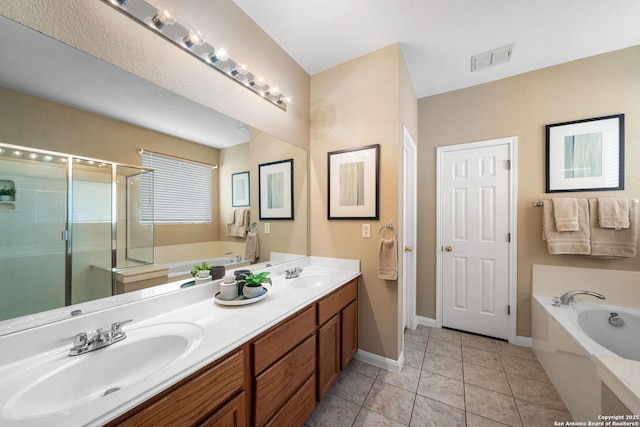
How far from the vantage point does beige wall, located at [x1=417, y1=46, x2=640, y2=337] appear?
1.94 meters

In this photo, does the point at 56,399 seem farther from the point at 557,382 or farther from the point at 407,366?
the point at 557,382

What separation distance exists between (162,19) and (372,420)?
2516 mm

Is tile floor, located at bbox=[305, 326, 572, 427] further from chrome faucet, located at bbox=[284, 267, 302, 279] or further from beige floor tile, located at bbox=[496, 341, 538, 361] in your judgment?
chrome faucet, located at bbox=[284, 267, 302, 279]

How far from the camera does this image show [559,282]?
2.12 metres

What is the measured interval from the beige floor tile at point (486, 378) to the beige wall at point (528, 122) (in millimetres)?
722

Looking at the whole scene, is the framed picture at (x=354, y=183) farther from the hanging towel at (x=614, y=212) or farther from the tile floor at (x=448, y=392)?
the hanging towel at (x=614, y=212)

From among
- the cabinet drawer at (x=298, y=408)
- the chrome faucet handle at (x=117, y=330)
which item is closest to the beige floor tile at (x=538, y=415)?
the cabinet drawer at (x=298, y=408)

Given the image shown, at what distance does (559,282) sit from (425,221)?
1250 mm

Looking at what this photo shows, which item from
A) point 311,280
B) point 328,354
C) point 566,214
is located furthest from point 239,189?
point 566,214

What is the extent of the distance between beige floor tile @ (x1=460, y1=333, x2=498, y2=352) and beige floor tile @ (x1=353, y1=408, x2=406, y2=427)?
1.33m

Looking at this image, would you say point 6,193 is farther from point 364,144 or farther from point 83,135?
point 364,144

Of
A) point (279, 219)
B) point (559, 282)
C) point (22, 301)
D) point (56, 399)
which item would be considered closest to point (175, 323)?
point (56, 399)

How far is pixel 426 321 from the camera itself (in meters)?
2.71

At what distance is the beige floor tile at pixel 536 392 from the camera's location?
157 centimetres
